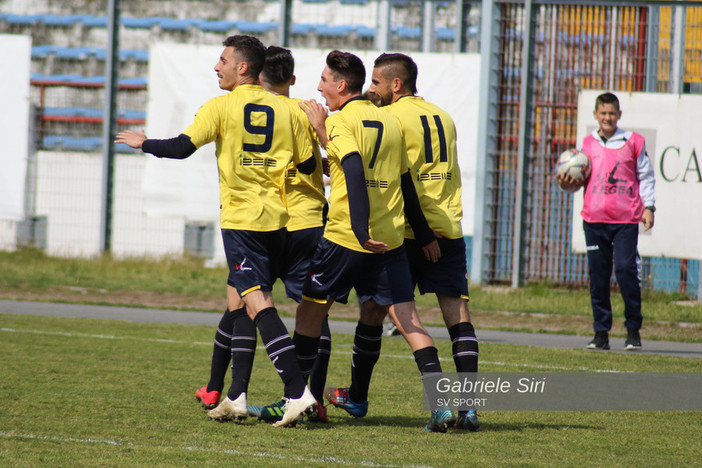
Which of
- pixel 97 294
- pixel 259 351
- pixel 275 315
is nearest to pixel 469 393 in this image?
pixel 275 315

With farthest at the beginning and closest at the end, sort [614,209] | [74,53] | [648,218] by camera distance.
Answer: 1. [74,53]
2. [614,209]
3. [648,218]

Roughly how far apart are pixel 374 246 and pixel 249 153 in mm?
975

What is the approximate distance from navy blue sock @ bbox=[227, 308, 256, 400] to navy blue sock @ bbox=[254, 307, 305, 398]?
0.17m

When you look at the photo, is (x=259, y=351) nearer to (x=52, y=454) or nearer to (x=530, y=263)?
(x=52, y=454)

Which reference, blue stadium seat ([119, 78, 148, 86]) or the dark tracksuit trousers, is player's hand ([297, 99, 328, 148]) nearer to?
the dark tracksuit trousers

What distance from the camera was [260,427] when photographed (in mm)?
5246

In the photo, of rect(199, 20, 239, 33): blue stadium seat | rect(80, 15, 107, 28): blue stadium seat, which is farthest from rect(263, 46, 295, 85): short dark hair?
rect(80, 15, 107, 28): blue stadium seat

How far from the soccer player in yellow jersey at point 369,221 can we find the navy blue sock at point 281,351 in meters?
Answer: 0.23

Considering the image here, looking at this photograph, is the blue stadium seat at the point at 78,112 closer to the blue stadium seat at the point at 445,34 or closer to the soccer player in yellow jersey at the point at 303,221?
the blue stadium seat at the point at 445,34

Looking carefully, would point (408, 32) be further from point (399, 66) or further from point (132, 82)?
point (399, 66)

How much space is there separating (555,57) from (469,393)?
30.9 ft

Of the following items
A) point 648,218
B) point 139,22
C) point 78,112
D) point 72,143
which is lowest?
point 648,218

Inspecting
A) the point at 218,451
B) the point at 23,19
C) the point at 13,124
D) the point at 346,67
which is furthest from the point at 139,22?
the point at 218,451

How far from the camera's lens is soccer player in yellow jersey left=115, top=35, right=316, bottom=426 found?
5316 millimetres
